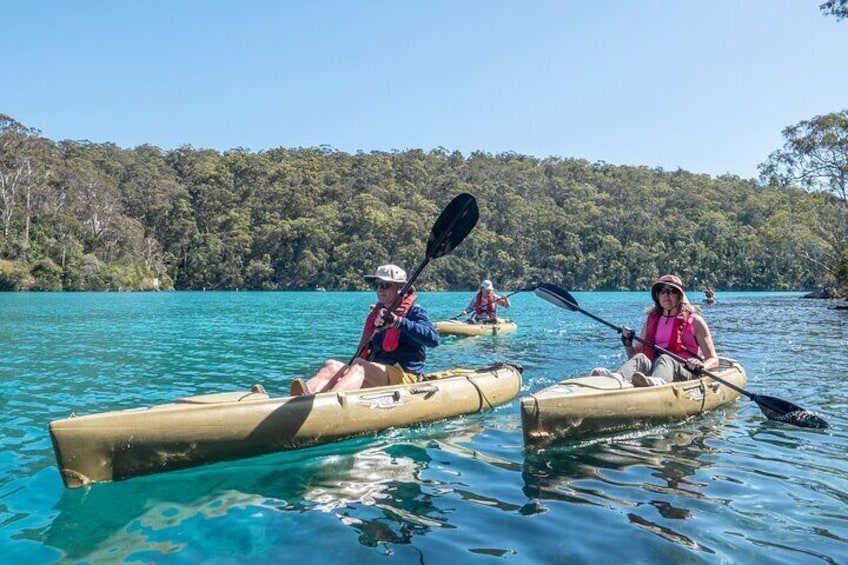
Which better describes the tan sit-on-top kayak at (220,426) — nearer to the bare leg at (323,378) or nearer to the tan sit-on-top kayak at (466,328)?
the bare leg at (323,378)

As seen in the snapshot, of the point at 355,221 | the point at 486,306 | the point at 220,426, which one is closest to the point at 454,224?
the point at 220,426

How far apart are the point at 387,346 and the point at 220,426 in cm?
214

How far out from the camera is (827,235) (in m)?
42.2

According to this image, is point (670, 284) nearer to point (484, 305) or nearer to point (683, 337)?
point (683, 337)

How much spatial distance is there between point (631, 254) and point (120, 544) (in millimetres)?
79318

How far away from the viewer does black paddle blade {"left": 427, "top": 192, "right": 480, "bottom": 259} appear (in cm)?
741

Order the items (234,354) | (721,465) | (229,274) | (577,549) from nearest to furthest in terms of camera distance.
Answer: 1. (577,549)
2. (721,465)
3. (234,354)
4. (229,274)

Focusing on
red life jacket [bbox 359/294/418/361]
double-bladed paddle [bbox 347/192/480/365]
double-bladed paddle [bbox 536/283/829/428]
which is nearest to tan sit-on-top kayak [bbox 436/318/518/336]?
double-bladed paddle [bbox 347/192/480/365]

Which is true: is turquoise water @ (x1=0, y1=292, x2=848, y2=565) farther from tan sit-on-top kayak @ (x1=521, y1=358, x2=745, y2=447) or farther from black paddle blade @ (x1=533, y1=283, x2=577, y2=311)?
black paddle blade @ (x1=533, y1=283, x2=577, y2=311)

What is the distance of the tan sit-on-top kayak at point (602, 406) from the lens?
549cm

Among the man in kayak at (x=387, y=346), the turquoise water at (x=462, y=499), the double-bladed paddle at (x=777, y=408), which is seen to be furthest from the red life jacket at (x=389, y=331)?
the double-bladed paddle at (x=777, y=408)

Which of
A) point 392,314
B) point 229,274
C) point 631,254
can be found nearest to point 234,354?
point 392,314

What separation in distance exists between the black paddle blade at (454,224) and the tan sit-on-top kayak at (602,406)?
6.84 ft

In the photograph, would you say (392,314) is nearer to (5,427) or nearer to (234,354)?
(5,427)
